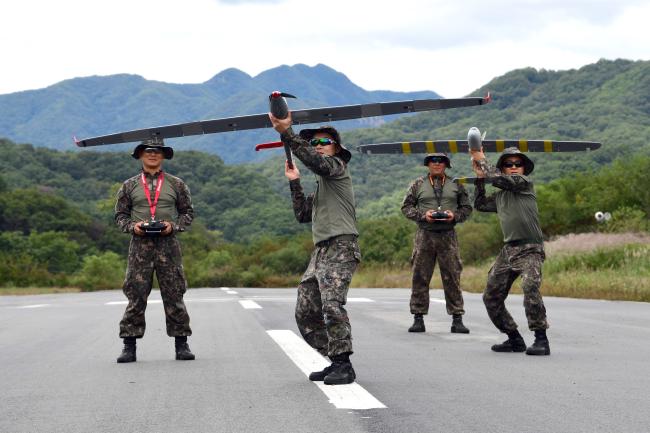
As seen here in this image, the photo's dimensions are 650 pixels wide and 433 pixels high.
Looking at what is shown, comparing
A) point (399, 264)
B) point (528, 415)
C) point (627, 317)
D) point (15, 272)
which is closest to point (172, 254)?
point (528, 415)

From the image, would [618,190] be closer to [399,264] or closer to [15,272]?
[399,264]

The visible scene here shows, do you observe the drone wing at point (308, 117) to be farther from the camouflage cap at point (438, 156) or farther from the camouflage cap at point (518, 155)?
the camouflage cap at point (438, 156)

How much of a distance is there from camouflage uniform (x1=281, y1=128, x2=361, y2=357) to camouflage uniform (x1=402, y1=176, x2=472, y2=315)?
16.3 feet

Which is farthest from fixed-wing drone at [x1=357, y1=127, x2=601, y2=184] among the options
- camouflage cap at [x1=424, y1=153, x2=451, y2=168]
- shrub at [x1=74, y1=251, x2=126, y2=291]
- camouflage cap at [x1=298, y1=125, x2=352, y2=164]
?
shrub at [x1=74, y1=251, x2=126, y2=291]

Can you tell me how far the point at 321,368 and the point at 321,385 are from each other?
1.03 m

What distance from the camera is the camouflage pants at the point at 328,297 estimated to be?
7.25m

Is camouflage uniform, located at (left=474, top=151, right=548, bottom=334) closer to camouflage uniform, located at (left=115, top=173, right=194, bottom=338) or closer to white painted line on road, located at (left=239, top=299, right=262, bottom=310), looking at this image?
camouflage uniform, located at (left=115, top=173, right=194, bottom=338)

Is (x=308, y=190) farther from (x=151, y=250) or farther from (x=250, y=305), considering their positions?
(x=151, y=250)

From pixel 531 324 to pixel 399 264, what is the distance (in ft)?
114

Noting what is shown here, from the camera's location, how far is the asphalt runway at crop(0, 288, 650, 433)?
18.8ft

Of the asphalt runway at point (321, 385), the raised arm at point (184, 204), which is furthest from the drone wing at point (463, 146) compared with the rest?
the raised arm at point (184, 204)

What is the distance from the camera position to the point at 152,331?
1278 centimetres

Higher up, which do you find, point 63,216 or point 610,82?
point 610,82

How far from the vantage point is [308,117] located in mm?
9562
